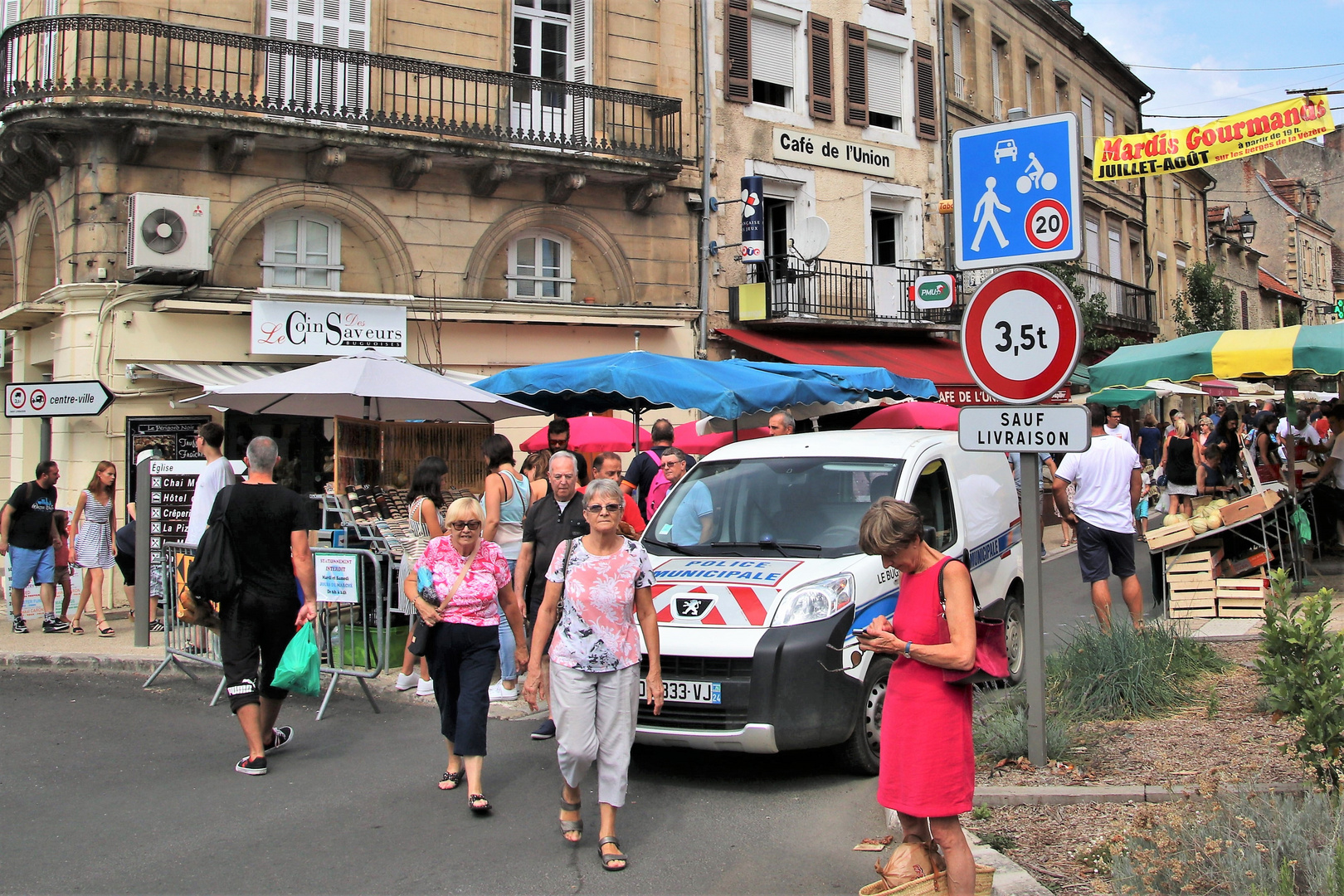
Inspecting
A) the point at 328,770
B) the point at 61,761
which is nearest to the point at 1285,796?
the point at 328,770

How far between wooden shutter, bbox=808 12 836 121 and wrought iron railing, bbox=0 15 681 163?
414 centimetres

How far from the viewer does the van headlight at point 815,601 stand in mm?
5922

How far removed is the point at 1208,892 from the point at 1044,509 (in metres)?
17.9

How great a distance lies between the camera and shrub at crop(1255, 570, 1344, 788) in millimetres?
4363

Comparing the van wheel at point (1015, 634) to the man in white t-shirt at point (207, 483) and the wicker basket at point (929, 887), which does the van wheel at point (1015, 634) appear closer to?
the wicker basket at point (929, 887)

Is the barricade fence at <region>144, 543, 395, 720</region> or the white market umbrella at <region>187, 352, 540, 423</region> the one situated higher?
the white market umbrella at <region>187, 352, 540, 423</region>

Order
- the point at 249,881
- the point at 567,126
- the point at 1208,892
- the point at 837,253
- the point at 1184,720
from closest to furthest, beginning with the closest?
the point at 1208,892 < the point at 249,881 < the point at 1184,720 < the point at 567,126 < the point at 837,253

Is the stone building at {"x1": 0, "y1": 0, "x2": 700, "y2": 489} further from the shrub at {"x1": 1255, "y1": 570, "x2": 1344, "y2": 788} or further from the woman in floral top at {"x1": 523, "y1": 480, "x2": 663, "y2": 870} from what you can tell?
the shrub at {"x1": 1255, "y1": 570, "x2": 1344, "y2": 788}

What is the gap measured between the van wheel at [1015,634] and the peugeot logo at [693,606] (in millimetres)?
2999

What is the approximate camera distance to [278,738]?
6.97 m

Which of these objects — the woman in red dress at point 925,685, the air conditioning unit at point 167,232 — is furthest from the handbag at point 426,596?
the air conditioning unit at point 167,232

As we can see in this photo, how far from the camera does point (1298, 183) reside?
55875 mm

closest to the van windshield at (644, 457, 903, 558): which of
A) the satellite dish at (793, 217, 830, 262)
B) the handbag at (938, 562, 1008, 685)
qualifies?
the handbag at (938, 562, 1008, 685)

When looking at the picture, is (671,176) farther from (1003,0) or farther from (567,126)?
(1003,0)
